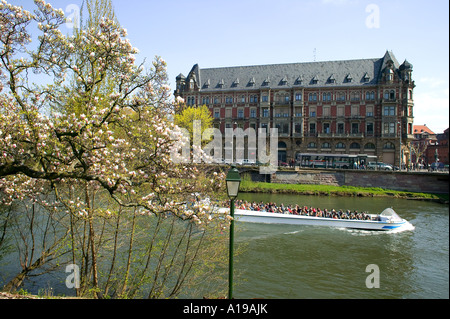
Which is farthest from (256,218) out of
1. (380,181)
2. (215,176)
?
(380,181)

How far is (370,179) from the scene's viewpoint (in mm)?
49281

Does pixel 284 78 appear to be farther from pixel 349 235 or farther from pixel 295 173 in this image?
pixel 349 235

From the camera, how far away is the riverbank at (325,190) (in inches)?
1757

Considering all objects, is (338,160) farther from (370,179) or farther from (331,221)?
(331,221)

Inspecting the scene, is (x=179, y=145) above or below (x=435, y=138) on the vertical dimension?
below

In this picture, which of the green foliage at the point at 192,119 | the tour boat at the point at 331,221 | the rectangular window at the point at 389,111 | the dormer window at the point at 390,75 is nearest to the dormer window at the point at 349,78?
the dormer window at the point at 390,75

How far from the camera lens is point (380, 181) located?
48.8 metres

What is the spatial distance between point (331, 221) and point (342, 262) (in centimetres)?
849

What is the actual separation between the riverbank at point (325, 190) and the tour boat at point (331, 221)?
17.6m

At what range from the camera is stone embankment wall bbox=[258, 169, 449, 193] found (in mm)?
45891

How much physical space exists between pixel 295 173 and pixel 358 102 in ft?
62.9

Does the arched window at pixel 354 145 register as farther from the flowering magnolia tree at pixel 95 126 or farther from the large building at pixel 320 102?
the flowering magnolia tree at pixel 95 126

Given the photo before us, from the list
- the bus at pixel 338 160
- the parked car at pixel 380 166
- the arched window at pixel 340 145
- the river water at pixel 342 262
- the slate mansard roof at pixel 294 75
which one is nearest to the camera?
the river water at pixel 342 262

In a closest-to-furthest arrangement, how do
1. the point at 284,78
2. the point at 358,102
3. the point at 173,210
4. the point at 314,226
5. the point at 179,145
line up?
the point at 173,210 → the point at 179,145 → the point at 314,226 → the point at 358,102 → the point at 284,78
